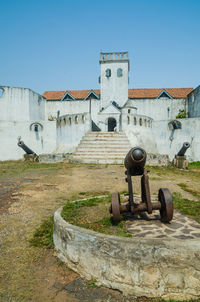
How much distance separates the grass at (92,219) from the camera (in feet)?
11.5

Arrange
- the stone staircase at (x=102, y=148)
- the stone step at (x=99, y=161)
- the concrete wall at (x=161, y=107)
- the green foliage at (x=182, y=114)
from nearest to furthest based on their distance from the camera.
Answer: the stone step at (x=99, y=161)
the stone staircase at (x=102, y=148)
the green foliage at (x=182, y=114)
the concrete wall at (x=161, y=107)

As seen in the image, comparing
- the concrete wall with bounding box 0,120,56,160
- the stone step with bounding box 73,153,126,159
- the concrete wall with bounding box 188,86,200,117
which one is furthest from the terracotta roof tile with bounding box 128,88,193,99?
the stone step with bounding box 73,153,126,159

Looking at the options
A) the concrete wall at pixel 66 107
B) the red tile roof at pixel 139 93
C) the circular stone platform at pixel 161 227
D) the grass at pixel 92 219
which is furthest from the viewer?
the concrete wall at pixel 66 107

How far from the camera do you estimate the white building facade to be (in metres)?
21.2

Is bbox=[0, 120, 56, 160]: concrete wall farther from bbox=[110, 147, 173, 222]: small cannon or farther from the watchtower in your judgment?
bbox=[110, 147, 173, 222]: small cannon

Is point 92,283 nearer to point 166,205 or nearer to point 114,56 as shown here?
point 166,205

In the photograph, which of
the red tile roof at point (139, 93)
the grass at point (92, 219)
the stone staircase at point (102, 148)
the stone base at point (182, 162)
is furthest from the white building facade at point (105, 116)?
the grass at point (92, 219)

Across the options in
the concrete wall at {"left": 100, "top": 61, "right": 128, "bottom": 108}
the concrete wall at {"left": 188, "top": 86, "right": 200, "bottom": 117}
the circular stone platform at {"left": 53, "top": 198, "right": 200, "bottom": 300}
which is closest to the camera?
the circular stone platform at {"left": 53, "top": 198, "right": 200, "bottom": 300}

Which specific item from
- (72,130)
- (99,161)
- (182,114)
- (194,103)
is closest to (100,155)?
(99,161)

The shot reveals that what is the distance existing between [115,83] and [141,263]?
2980cm

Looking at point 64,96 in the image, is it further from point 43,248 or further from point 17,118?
point 43,248

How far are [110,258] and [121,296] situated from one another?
1.51ft

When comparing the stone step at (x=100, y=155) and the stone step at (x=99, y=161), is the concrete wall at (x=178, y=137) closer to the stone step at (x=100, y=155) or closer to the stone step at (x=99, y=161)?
the stone step at (x=100, y=155)

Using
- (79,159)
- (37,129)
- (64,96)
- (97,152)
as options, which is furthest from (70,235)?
(64,96)
